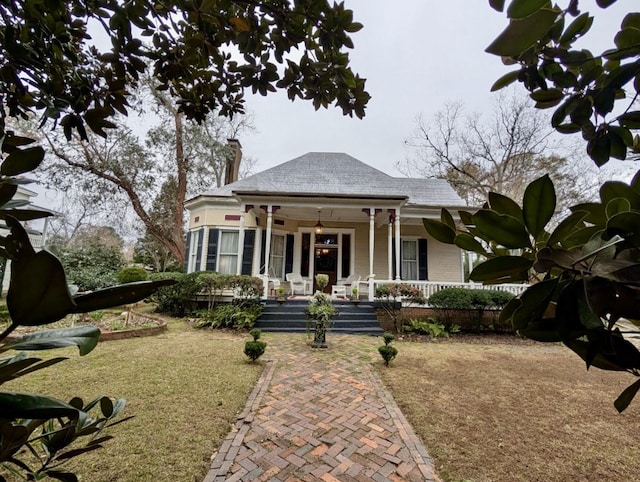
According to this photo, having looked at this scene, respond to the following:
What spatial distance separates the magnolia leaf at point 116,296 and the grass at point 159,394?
8.92 feet

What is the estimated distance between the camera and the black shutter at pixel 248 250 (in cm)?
1157

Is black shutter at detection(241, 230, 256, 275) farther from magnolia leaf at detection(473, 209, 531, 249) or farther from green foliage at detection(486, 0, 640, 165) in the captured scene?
magnolia leaf at detection(473, 209, 531, 249)

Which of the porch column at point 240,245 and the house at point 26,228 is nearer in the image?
the house at point 26,228

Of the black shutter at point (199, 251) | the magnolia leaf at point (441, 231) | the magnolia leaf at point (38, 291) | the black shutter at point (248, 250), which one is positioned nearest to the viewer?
the magnolia leaf at point (38, 291)

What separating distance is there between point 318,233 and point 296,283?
2.14 meters

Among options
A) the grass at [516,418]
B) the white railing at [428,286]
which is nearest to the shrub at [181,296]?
the white railing at [428,286]

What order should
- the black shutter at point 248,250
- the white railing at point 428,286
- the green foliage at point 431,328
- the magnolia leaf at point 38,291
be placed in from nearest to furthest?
the magnolia leaf at point 38,291 → the green foliage at point 431,328 → the white railing at point 428,286 → the black shutter at point 248,250

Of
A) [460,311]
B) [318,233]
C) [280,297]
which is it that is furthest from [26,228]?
[318,233]

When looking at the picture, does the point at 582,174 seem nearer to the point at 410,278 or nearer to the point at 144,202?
the point at 410,278

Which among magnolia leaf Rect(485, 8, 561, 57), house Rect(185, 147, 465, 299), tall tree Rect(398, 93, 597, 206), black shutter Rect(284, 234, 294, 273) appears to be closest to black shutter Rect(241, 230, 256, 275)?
house Rect(185, 147, 465, 299)

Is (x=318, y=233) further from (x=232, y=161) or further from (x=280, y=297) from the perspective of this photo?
(x=232, y=161)

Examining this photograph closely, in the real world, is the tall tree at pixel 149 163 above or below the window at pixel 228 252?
above

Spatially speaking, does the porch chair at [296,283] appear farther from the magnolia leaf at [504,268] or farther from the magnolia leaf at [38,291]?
the magnolia leaf at [38,291]

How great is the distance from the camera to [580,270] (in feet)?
1.98
